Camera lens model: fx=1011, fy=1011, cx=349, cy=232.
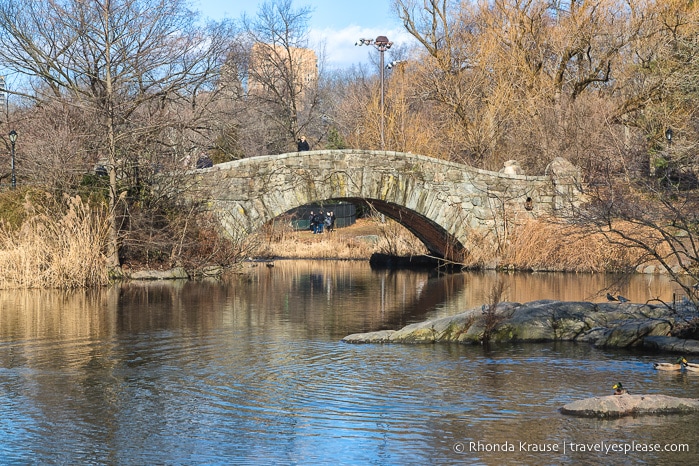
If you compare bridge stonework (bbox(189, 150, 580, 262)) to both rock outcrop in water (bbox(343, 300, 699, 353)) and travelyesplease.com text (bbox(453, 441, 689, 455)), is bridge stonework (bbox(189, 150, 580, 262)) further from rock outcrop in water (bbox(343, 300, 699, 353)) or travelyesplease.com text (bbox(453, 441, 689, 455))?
travelyesplease.com text (bbox(453, 441, 689, 455))

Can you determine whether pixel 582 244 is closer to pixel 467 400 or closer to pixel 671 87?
pixel 671 87

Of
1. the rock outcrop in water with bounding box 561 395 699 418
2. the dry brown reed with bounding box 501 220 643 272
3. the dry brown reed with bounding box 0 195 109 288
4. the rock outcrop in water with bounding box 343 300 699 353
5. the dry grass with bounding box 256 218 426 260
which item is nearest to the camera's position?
the rock outcrop in water with bounding box 561 395 699 418

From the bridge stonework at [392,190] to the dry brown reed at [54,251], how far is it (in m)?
3.36

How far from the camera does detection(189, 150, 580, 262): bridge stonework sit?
73.6ft

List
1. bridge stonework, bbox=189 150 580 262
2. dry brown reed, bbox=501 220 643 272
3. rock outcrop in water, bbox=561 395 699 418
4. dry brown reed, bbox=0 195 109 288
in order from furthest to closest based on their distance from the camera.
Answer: dry brown reed, bbox=501 220 643 272 < bridge stonework, bbox=189 150 580 262 < dry brown reed, bbox=0 195 109 288 < rock outcrop in water, bbox=561 395 699 418

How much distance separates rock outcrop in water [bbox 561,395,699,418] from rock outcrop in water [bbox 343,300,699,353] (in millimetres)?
3385

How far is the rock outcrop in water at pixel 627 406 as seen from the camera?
320 inches

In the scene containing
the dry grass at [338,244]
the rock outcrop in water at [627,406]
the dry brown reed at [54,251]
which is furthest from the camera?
the dry grass at [338,244]

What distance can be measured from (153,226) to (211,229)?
125 centimetres

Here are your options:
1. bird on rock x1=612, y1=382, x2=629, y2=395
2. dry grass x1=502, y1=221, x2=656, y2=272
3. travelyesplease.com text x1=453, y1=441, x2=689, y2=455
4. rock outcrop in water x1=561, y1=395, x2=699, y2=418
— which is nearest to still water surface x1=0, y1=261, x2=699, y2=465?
travelyesplease.com text x1=453, y1=441, x2=689, y2=455

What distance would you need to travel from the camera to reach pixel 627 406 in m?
8.19

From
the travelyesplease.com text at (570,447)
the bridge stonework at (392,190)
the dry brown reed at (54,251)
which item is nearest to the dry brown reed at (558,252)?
the bridge stonework at (392,190)

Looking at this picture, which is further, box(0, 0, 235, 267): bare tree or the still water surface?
box(0, 0, 235, 267): bare tree

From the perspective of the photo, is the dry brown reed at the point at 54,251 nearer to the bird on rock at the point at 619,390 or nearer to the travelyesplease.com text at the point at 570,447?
the bird on rock at the point at 619,390
